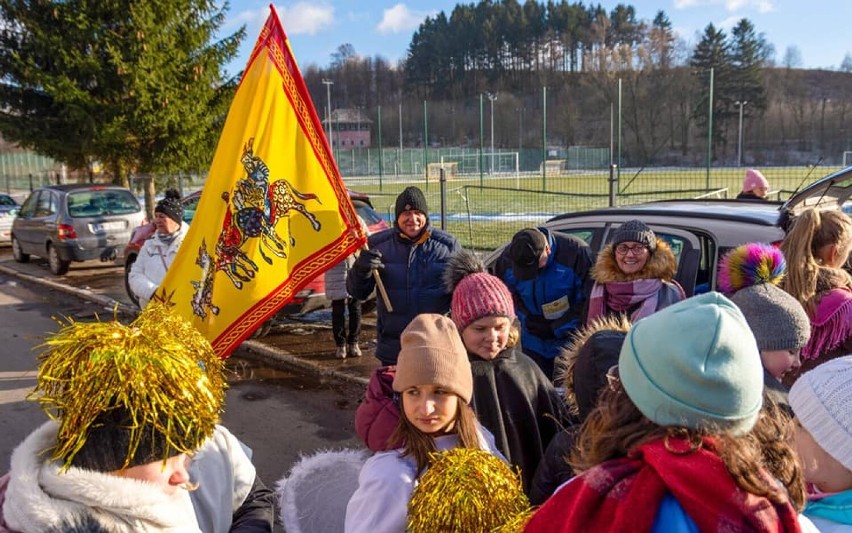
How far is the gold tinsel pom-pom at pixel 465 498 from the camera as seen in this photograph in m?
1.55

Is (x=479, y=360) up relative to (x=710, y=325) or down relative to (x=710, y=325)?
down

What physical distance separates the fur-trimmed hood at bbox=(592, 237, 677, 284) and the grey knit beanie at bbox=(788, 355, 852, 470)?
2262 mm

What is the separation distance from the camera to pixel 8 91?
1550 cm

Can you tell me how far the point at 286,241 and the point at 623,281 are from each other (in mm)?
2078

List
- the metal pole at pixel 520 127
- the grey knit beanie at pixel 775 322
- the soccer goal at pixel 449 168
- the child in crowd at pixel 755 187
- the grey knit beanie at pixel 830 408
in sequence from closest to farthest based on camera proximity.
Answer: the grey knit beanie at pixel 830 408, the grey knit beanie at pixel 775 322, the child in crowd at pixel 755 187, the soccer goal at pixel 449 168, the metal pole at pixel 520 127

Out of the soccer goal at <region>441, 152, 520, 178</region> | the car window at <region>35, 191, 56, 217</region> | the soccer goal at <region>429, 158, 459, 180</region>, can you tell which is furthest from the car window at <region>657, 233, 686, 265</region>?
the soccer goal at <region>441, 152, 520, 178</region>

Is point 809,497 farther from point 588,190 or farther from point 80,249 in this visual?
point 588,190

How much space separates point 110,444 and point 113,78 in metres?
15.4

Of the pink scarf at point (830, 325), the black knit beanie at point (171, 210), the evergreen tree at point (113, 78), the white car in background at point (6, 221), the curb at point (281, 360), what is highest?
the evergreen tree at point (113, 78)

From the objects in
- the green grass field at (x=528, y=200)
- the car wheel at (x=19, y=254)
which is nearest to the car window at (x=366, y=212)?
the green grass field at (x=528, y=200)

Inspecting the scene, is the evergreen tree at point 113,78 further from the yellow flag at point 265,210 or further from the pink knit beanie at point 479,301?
the pink knit beanie at point 479,301

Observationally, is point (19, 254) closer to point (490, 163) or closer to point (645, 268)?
point (645, 268)

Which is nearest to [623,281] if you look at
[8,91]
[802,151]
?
[8,91]

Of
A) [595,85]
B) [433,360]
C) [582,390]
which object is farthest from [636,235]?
[595,85]
